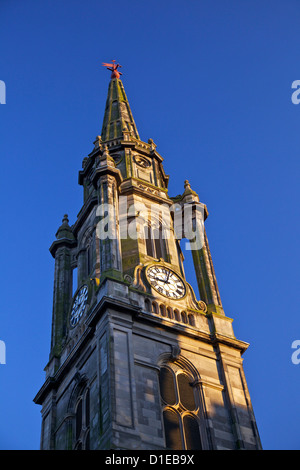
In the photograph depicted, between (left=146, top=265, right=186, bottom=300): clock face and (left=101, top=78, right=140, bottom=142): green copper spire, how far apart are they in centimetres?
1499

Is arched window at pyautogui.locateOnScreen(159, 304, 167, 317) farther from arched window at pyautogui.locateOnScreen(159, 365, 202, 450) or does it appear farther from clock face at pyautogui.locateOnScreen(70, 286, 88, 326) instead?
clock face at pyautogui.locateOnScreen(70, 286, 88, 326)

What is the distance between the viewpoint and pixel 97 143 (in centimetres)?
5847

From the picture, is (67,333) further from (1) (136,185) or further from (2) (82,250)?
(1) (136,185)

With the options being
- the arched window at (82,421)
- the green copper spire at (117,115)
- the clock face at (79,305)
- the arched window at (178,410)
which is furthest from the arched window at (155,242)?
the arched window at (82,421)

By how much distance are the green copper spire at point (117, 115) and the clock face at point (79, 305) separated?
49.7 feet

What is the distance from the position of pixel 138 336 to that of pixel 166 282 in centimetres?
585

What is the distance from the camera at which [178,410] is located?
1603 inches

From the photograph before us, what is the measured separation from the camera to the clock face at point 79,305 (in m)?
47.1

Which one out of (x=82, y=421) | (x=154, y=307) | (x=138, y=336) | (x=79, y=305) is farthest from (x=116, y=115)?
(x=82, y=421)

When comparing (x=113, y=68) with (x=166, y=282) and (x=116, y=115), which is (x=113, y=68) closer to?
(x=116, y=115)

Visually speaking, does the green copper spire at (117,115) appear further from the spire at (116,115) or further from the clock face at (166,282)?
the clock face at (166,282)

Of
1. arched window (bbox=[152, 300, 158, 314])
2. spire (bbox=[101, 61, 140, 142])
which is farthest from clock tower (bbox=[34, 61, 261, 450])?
spire (bbox=[101, 61, 140, 142])

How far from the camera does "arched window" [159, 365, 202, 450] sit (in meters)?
39.5
